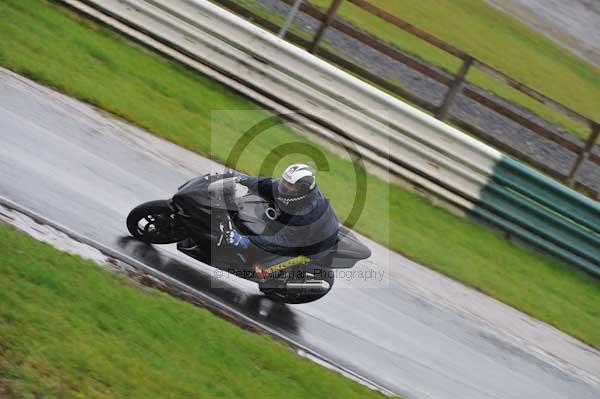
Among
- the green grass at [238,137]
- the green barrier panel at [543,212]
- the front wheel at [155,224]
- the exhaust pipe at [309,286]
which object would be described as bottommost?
the front wheel at [155,224]

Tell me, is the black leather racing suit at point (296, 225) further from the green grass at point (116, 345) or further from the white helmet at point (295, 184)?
the green grass at point (116, 345)

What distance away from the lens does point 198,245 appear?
319 inches

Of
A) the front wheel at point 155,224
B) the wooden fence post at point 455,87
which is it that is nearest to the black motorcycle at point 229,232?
the front wheel at point 155,224

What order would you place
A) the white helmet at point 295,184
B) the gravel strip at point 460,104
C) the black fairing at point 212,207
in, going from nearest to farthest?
the white helmet at point 295,184
the black fairing at point 212,207
the gravel strip at point 460,104

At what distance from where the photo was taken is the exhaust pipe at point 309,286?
329 inches

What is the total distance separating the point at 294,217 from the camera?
8031 mm

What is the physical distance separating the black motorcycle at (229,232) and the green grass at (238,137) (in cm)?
275

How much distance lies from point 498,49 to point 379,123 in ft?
31.9

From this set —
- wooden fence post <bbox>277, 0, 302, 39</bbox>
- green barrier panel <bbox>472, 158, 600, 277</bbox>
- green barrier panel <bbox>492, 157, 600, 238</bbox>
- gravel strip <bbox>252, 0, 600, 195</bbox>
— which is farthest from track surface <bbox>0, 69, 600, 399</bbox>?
gravel strip <bbox>252, 0, 600, 195</bbox>

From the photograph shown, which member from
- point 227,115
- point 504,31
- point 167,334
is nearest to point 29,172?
point 167,334

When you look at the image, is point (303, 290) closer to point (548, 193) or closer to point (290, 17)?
point (548, 193)

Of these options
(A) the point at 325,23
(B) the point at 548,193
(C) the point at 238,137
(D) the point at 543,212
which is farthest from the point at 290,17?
(D) the point at 543,212

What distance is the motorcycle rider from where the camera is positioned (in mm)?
7816

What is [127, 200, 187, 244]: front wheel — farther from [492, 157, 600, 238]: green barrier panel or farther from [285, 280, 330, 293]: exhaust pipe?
[492, 157, 600, 238]: green barrier panel
